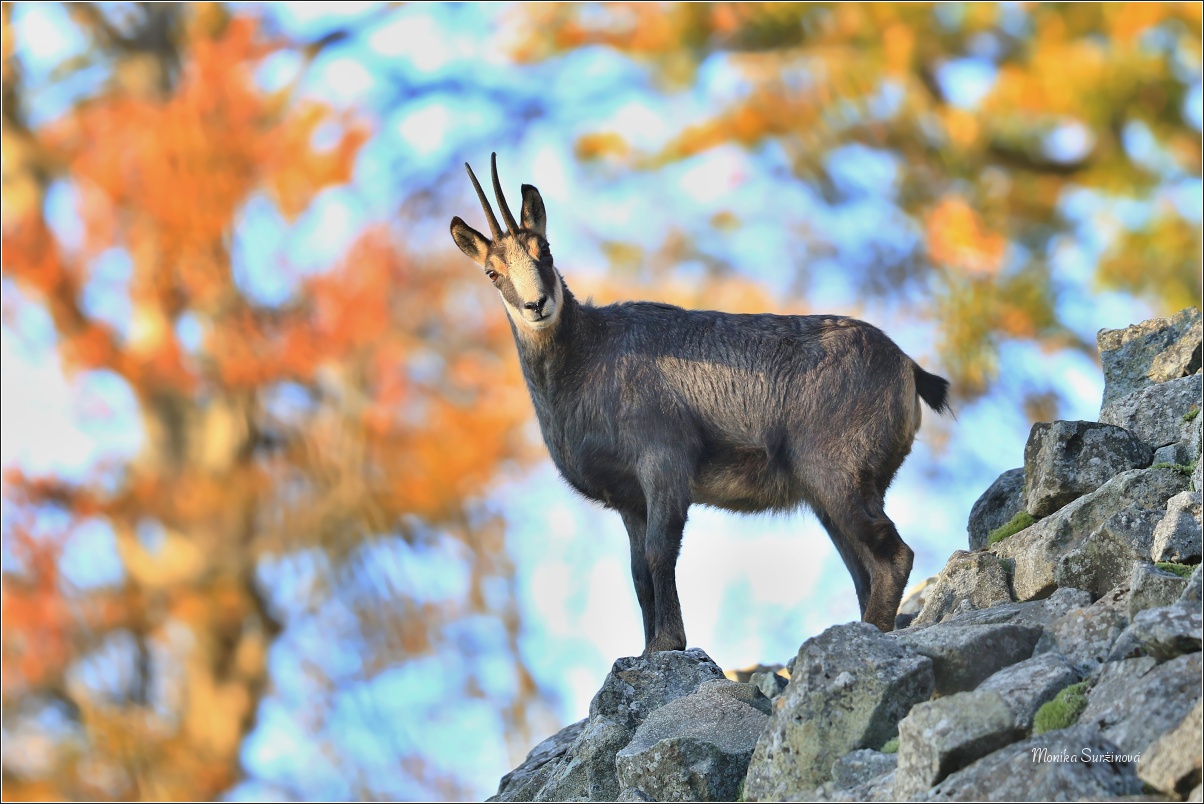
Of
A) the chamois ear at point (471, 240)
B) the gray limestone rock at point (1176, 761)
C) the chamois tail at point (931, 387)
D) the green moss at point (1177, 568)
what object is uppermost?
the chamois ear at point (471, 240)

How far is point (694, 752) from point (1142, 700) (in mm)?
2397

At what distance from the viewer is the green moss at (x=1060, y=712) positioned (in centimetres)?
631

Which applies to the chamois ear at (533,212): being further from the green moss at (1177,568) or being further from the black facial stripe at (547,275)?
the green moss at (1177,568)

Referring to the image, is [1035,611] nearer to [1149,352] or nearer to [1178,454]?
[1178,454]

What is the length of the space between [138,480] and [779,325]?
63.6ft

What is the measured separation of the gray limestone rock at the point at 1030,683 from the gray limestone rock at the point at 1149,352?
375 cm

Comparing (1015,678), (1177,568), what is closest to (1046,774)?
(1015,678)

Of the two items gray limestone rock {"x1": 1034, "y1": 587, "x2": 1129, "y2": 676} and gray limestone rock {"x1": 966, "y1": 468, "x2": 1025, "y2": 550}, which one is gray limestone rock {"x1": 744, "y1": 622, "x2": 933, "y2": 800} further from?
gray limestone rock {"x1": 966, "y1": 468, "x2": 1025, "y2": 550}

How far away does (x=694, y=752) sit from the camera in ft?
24.8

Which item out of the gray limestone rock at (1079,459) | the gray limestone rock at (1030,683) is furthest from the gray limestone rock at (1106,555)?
the gray limestone rock at (1030,683)

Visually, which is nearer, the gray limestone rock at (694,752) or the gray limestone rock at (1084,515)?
the gray limestone rock at (694,752)

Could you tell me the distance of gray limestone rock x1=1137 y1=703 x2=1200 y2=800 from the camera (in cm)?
535

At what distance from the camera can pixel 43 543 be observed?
26156 millimetres

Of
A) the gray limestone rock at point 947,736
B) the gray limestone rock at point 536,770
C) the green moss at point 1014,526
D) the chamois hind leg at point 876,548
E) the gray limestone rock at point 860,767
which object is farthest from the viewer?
the green moss at point 1014,526
